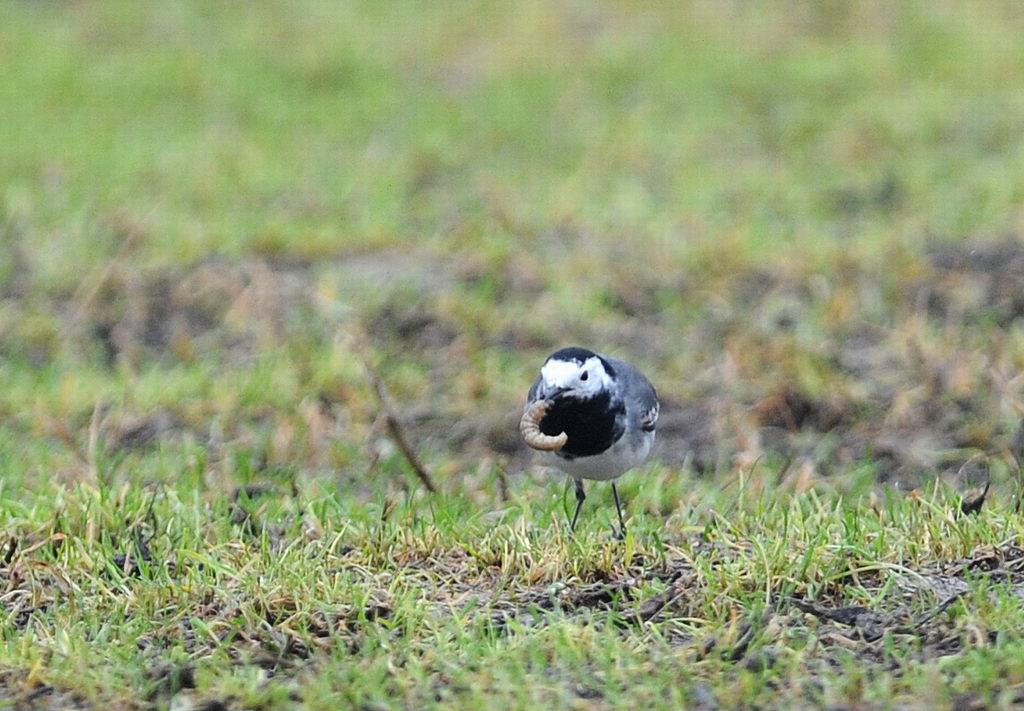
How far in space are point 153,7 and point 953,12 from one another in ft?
18.8

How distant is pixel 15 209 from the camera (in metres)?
9.02

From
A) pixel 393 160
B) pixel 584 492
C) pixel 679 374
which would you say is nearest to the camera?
pixel 584 492

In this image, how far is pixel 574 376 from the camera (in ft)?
16.1

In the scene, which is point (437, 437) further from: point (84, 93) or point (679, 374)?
point (84, 93)

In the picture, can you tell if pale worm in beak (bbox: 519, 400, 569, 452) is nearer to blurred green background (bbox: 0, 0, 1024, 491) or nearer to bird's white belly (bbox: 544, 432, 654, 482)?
bird's white belly (bbox: 544, 432, 654, 482)

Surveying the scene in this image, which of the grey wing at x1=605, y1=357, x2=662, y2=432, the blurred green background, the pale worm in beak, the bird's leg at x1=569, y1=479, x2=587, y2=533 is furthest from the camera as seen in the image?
the blurred green background

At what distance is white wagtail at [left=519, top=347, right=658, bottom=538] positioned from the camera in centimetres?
490

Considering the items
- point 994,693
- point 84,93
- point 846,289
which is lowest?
point 994,693

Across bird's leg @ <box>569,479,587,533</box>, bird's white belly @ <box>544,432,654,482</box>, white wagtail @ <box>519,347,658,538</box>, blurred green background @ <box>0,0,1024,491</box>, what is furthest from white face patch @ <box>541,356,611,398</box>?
blurred green background @ <box>0,0,1024,491</box>

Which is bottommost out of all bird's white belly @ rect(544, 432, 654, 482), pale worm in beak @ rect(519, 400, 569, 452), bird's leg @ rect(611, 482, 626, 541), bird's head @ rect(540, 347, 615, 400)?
bird's leg @ rect(611, 482, 626, 541)

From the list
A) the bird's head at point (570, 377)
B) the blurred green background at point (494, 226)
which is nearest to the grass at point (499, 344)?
the blurred green background at point (494, 226)

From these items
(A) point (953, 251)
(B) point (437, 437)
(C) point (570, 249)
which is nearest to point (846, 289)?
(A) point (953, 251)

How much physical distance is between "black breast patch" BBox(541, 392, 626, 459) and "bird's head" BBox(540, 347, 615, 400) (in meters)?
0.02

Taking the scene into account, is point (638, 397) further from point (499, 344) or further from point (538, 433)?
point (499, 344)
